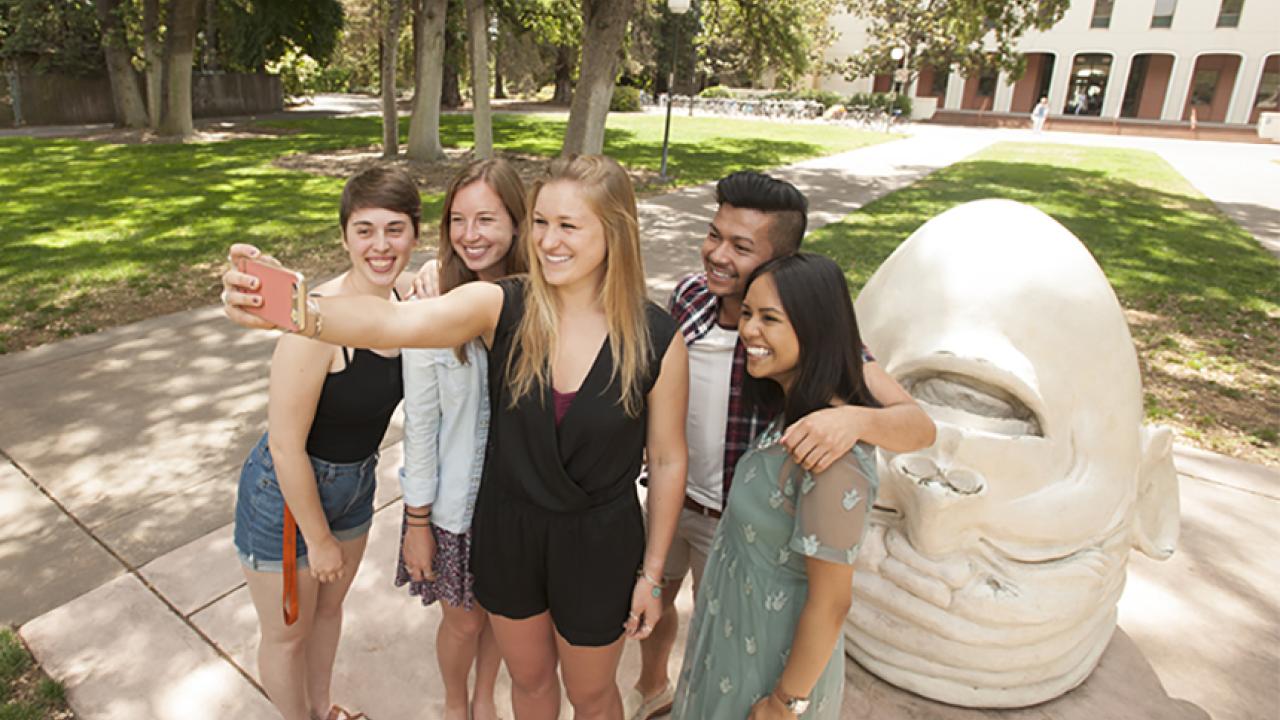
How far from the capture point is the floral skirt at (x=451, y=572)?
2.21 meters

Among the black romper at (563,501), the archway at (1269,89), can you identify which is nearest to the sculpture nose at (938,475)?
the black romper at (563,501)

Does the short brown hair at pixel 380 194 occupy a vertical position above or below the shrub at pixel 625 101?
below

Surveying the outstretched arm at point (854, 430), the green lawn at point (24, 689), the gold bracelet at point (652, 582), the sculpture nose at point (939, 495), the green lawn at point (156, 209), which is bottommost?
the green lawn at point (24, 689)

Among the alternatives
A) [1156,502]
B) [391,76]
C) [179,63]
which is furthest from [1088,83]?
[1156,502]

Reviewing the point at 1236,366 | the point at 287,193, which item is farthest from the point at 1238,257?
the point at 287,193

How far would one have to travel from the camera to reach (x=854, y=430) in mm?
1615

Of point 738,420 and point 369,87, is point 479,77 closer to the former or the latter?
point 738,420

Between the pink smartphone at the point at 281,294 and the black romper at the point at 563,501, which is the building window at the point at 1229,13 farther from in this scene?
the pink smartphone at the point at 281,294

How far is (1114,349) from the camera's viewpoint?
2.54 m

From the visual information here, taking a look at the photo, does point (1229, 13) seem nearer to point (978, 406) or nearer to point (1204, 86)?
point (1204, 86)

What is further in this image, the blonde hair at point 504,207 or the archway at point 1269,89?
the archway at point 1269,89

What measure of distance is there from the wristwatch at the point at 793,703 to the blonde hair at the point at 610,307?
739mm

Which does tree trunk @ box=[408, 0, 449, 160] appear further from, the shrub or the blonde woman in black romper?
the shrub

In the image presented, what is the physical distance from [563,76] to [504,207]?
39.3 meters
